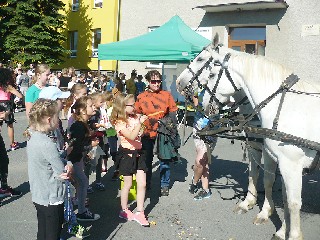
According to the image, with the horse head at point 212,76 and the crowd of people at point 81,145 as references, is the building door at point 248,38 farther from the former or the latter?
the horse head at point 212,76

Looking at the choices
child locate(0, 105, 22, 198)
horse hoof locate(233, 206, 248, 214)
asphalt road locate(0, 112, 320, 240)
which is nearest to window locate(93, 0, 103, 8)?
asphalt road locate(0, 112, 320, 240)

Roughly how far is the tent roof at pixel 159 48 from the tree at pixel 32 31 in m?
15.8

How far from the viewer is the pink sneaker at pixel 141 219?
4.79 metres

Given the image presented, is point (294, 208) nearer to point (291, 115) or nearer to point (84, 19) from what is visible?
point (291, 115)

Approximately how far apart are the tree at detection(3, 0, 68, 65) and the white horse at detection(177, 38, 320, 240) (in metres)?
21.0

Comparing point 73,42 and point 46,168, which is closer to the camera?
point 46,168

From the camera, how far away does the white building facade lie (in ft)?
44.1

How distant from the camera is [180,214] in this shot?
5.24m

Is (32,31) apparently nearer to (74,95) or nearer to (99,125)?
(99,125)

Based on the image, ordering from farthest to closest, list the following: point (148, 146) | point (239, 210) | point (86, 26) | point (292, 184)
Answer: point (86, 26) → point (148, 146) → point (239, 210) → point (292, 184)

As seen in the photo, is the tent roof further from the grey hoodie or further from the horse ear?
the grey hoodie

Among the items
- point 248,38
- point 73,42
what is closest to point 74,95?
point 248,38

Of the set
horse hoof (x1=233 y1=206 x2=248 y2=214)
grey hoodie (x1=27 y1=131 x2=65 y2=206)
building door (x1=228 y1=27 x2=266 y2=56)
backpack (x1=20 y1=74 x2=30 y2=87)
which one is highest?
building door (x1=228 y1=27 x2=266 y2=56)

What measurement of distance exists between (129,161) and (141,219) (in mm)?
781
